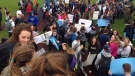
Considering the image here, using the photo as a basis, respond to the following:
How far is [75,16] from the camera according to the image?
15.1m

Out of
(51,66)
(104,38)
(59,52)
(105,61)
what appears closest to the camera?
(51,66)

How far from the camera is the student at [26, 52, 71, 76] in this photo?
2.08m

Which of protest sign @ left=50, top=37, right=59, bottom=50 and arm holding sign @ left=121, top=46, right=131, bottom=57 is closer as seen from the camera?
arm holding sign @ left=121, top=46, right=131, bottom=57

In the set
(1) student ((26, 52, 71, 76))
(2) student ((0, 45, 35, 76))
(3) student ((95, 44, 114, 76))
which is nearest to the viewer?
(1) student ((26, 52, 71, 76))

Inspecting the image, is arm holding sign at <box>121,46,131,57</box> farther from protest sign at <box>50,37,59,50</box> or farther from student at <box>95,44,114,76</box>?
protest sign at <box>50,37,59,50</box>

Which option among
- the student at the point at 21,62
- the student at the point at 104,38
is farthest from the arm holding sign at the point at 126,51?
the student at the point at 21,62

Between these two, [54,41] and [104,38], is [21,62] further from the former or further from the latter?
[104,38]

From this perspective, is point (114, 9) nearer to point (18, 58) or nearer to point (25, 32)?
point (25, 32)

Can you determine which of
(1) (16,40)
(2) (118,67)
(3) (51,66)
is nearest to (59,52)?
(3) (51,66)

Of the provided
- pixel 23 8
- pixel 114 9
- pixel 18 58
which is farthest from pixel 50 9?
pixel 18 58

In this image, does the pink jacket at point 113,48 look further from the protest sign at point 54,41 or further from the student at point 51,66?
the student at point 51,66

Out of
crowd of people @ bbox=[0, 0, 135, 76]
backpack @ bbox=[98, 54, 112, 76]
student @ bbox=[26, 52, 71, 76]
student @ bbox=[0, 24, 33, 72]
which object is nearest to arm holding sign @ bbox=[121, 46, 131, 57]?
crowd of people @ bbox=[0, 0, 135, 76]

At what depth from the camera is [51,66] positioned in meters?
2.08

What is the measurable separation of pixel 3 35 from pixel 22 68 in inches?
436
